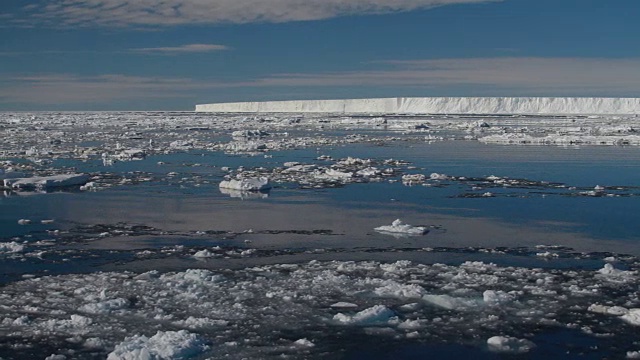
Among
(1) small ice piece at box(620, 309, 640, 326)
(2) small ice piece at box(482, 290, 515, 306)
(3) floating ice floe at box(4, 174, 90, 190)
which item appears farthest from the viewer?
(3) floating ice floe at box(4, 174, 90, 190)

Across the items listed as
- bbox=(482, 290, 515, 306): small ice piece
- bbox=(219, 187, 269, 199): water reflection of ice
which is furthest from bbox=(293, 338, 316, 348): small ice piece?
bbox=(219, 187, 269, 199): water reflection of ice

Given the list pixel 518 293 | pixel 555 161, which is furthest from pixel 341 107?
pixel 518 293

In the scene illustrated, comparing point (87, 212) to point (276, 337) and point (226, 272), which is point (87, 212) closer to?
point (226, 272)

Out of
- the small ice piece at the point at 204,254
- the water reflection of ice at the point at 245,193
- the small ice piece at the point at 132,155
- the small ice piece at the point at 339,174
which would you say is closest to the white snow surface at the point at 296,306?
the small ice piece at the point at 204,254

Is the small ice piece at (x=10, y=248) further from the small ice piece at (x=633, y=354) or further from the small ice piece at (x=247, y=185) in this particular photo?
the small ice piece at (x=633, y=354)

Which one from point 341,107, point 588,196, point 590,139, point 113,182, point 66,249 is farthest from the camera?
point 341,107

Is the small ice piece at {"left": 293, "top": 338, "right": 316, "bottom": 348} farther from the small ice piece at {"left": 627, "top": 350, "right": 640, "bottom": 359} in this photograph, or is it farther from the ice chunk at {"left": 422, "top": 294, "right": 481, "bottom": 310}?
the small ice piece at {"left": 627, "top": 350, "right": 640, "bottom": 359}

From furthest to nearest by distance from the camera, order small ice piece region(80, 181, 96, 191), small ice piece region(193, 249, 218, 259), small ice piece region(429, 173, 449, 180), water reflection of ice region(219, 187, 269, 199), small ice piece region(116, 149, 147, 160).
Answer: small ice piece region(116, 149, 147, 160) → small ice piece region(429, 173, 449, 180) → small ice piece region(80, 181, 96, 191) → water reflection of ice region(219, 187, 269, 199) → small ice piece region(193, 249, 218, 259)

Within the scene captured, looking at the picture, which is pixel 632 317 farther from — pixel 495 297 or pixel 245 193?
pixel 245 193
